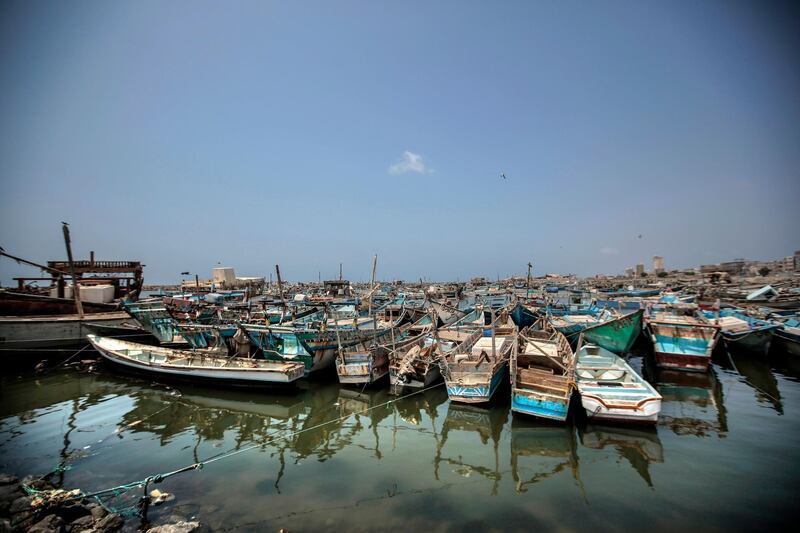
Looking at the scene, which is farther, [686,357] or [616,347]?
[616,347]

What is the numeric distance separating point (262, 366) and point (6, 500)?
8869 millimetres

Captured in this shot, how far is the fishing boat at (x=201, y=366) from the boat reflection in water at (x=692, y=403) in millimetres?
14882

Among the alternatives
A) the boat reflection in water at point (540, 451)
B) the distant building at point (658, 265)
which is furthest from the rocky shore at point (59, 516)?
the distant building at point (658, 265)

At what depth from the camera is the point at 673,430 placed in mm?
10422

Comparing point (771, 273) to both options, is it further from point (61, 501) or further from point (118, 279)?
point (118, 279)

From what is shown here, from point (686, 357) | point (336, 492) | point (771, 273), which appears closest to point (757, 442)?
point (686, 357)

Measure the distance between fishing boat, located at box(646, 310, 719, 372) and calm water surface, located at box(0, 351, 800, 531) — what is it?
96cm

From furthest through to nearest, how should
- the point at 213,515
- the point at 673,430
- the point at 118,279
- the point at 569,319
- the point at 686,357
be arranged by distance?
the point at 118,279 → the point at 569,319 → the point at 686,357 → the point at 673,430 → the point at 213,515

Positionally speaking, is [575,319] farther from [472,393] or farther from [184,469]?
[184,469]

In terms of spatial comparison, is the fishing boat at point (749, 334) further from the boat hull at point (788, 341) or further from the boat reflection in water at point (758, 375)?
the boat reflection in water at point (758, 375)

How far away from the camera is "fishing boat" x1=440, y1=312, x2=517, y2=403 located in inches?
494

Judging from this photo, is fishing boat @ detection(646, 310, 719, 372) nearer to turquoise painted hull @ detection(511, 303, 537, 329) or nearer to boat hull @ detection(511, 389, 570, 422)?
boat hull @ detection(511, 389, 570, 422)

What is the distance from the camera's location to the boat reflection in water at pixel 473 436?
9000 millimetres

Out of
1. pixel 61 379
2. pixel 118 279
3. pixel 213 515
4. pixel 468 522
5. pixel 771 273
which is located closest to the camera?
pixel 468 522
